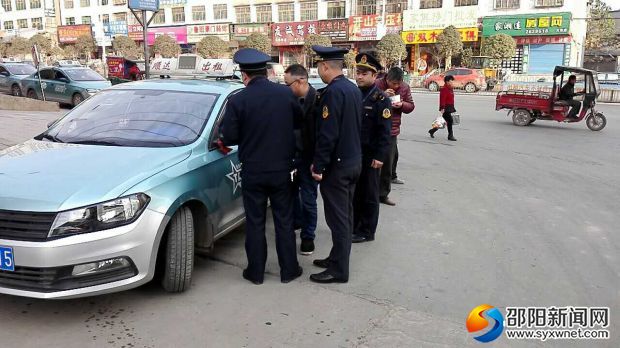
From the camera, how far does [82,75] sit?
17453 mm

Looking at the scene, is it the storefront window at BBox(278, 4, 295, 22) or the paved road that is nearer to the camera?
the paved road

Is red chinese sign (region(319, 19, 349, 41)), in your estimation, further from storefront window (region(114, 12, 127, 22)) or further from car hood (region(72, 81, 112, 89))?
car hood (region(72, 81, 112, 89))

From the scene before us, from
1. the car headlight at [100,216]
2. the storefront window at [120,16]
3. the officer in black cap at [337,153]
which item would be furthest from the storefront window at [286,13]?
the car headlight at [100,216]

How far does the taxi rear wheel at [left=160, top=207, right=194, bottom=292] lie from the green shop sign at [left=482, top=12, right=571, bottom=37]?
3429 cm

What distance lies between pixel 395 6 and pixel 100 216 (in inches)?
1505

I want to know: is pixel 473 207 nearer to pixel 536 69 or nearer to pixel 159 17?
pixel 536 69

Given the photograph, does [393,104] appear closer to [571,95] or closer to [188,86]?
[188,86]

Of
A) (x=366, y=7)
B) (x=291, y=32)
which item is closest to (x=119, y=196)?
(x=366, y=7)

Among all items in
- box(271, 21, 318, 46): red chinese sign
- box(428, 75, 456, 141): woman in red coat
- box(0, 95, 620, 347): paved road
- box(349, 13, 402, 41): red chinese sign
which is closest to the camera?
box(0, 95, 620, 347): paved road

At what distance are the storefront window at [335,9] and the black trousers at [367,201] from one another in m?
37.8

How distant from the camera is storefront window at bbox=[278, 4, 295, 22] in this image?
43128 mm

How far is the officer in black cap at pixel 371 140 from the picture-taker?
15.7ft

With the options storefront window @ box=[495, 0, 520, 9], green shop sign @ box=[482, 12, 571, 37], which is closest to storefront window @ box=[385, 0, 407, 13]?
green shop sign @ box=[482, 12, 571, 37]

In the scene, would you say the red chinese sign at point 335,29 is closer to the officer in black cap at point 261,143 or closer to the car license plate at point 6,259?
the officer in black cap at point 261,143
